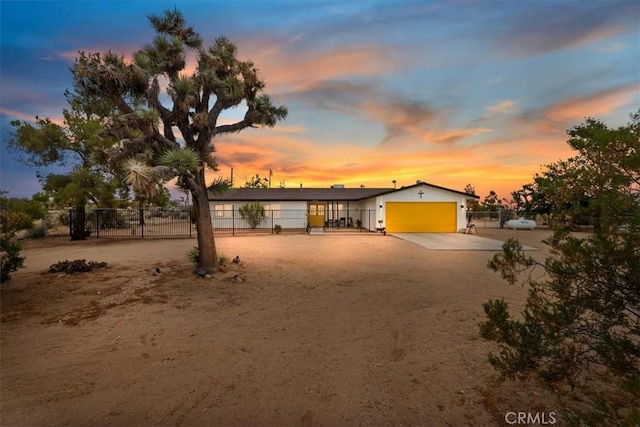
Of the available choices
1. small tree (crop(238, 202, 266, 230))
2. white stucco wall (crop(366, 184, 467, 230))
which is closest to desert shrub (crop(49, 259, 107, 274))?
small tree (crop(238, 202, 266, 230))

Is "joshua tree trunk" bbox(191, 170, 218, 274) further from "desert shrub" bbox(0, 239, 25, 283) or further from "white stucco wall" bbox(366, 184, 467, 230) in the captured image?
"white stucco wall" bbox(366, 184, 467, 230)

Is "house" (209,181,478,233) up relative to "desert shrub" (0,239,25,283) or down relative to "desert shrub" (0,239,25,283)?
up

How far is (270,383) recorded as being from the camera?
3469 mm

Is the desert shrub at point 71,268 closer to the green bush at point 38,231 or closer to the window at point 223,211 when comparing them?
the green bush at point 38,231

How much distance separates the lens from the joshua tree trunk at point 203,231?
940cm

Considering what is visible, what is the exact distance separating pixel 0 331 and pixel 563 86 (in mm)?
15125

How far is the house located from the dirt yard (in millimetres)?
15435

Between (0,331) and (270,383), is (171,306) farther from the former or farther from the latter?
(270,383)

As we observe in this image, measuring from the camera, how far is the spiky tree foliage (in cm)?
847

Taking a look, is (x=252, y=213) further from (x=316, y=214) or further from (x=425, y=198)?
(x=425, y=198)

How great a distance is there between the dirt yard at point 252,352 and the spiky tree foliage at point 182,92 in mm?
3305

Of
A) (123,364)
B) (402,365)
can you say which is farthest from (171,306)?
(402,365)

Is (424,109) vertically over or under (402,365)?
over

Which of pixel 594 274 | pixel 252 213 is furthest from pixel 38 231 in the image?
pixel 594 274
